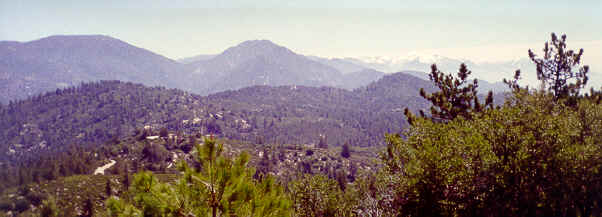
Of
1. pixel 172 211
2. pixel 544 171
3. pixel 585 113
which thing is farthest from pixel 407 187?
pixel 585 113

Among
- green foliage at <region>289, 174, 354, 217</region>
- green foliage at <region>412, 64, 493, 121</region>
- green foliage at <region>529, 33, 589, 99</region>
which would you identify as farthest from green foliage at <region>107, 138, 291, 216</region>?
green foliage at <region>529, 33, 589, 99</region>

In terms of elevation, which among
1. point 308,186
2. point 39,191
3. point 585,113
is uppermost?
point 585,113

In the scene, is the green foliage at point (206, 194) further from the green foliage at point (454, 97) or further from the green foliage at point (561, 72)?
the green foliage at point (561, 72)

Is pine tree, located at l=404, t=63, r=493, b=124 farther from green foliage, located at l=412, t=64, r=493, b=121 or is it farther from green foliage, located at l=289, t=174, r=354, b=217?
green foliage, located at l=289, t=174, r=354, b=217

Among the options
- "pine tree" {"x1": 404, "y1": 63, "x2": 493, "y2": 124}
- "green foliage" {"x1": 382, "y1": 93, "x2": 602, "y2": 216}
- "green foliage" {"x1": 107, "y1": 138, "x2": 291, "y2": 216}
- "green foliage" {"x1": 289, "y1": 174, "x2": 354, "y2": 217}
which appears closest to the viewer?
"green foliage" {"x1": 107, "y1": 138, "x2": 291, "y2": 216}

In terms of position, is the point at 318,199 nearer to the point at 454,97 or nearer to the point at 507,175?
the point at 507,175

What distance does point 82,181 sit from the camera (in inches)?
6048

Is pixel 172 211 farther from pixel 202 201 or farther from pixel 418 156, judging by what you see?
pixel 418 156

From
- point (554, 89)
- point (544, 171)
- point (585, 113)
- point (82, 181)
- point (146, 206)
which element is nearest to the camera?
point (146, 206)

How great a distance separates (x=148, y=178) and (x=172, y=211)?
1479mm

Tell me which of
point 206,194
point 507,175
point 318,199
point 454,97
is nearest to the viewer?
point 206,194

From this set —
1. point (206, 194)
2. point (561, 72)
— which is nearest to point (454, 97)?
point (561, 72)

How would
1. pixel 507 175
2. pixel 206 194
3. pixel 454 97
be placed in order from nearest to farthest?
pixel 206 194
pixel 507 175
pixel 454 97

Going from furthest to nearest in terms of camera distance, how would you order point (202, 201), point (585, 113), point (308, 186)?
point (308, 186) → point (585, 113) → point (202, 201)
